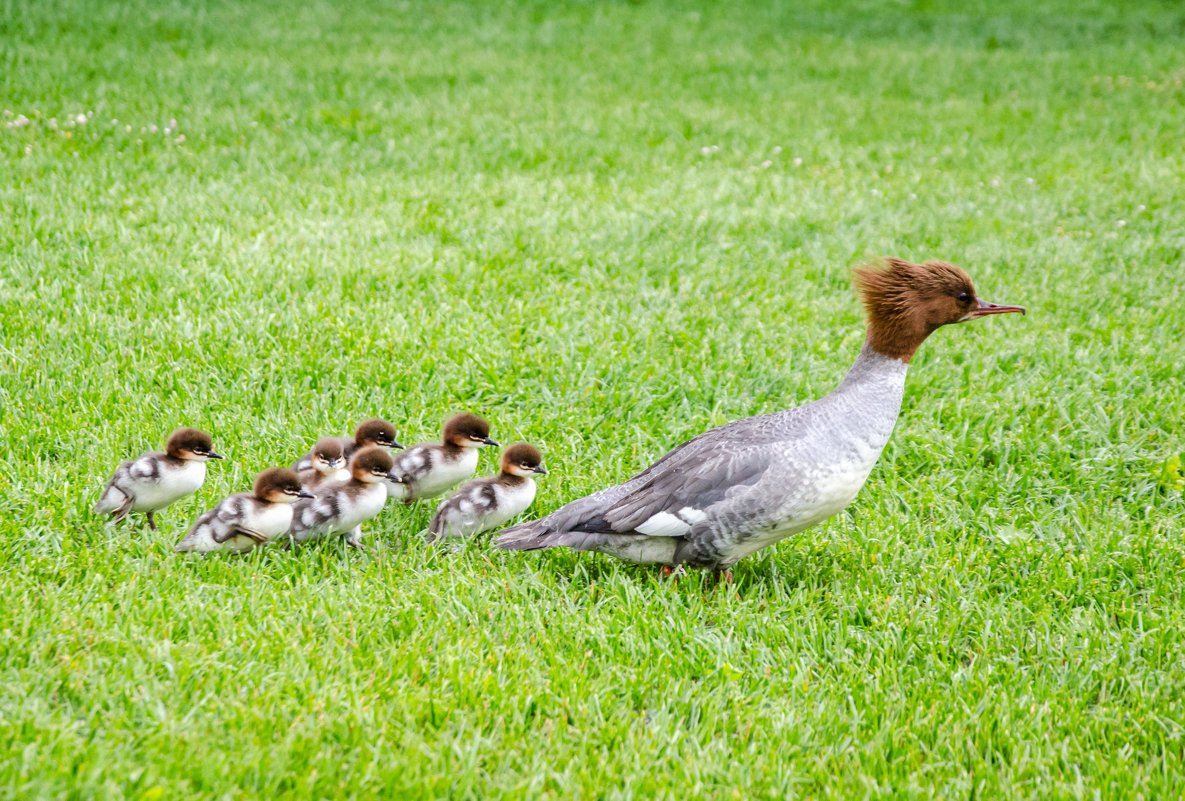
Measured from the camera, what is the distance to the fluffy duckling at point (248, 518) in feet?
12.9

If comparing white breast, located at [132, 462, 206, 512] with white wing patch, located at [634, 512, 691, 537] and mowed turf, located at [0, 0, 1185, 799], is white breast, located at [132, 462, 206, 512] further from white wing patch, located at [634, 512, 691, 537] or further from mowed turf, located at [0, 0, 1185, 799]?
white wing patch, located at [634, 512, 691, 537]

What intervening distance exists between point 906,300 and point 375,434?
2.29m

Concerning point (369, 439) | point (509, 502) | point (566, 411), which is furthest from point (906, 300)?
point (369, 439)

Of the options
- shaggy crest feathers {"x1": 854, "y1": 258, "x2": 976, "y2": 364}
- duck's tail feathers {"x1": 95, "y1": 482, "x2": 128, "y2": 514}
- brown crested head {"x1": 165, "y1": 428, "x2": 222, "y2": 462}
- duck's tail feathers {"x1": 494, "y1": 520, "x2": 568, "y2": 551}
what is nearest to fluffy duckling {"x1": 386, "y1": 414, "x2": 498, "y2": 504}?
duck's tail feathers {"x1": 494, "y1": 520, "x2": 568, "y2": 551}

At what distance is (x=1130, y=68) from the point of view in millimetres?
15375

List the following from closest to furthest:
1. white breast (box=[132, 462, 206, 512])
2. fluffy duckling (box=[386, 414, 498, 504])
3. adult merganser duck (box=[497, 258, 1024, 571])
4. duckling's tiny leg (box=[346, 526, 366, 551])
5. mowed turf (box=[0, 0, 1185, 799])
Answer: mowed turf (box=[0, 0, 1185, 799]), adult merganser duck (box=[497, 258, 1024, 571]), white breast (box=[132, 462, 206, 512]), duckling's tiny leg (box=[346, 526, 366, 551]), fluffy duckling (box=[386, 414, 498, 504])

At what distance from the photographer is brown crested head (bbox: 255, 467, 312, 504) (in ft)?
13.0

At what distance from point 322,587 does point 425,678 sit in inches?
26.7

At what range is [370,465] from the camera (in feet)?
13.7

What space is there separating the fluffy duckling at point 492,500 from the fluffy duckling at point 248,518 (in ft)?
1.93

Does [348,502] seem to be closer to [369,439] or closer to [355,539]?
[355,539]

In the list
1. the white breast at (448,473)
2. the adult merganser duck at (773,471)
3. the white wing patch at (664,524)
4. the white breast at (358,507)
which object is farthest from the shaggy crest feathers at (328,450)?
the white wing patch at (664,524)

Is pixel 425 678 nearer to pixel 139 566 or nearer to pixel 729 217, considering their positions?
pixel 139 566

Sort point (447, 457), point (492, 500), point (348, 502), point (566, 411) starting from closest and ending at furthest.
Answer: point (348, 502)
point (492, 500)
point (447, 457)
point (566, 411)
